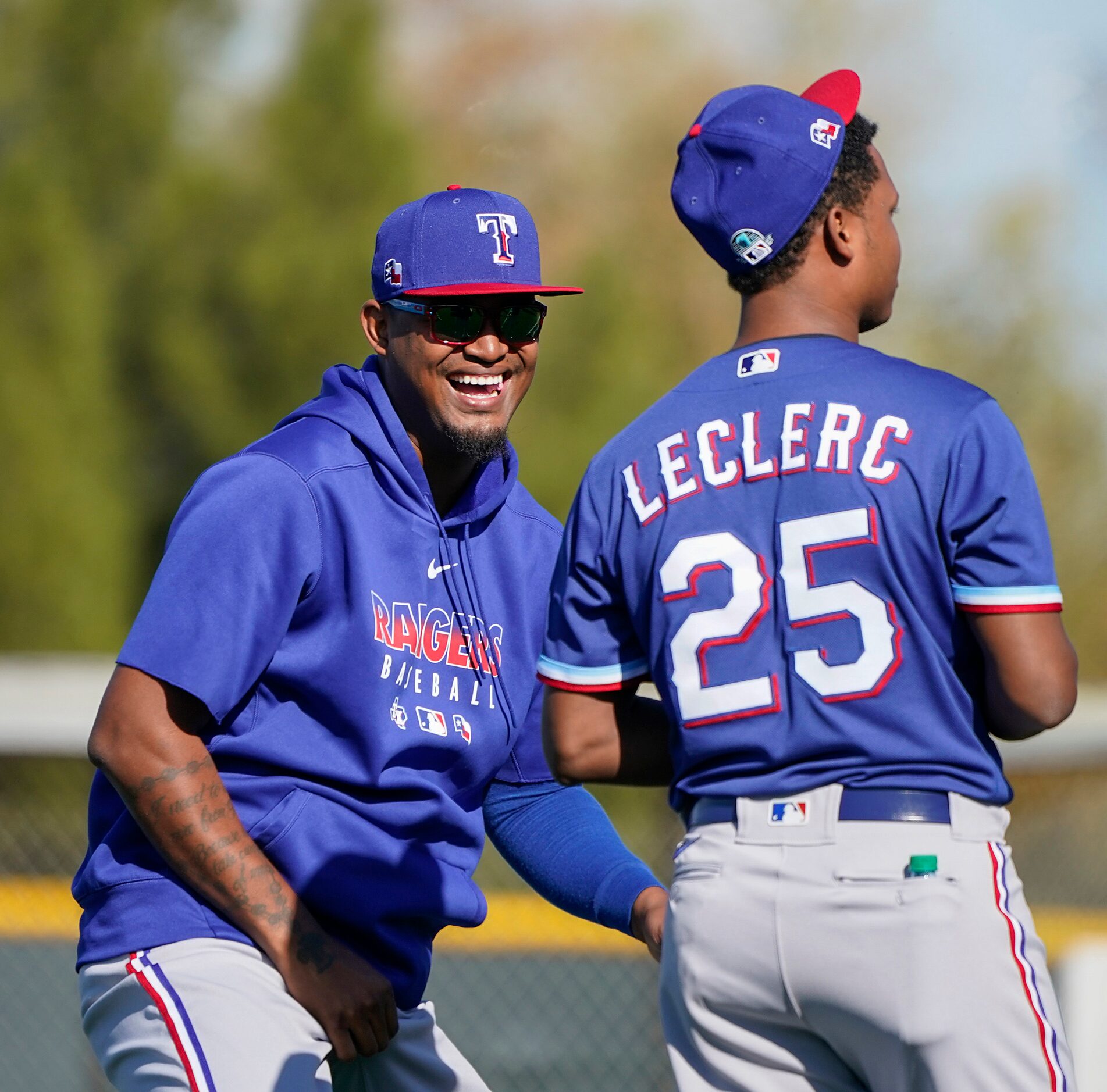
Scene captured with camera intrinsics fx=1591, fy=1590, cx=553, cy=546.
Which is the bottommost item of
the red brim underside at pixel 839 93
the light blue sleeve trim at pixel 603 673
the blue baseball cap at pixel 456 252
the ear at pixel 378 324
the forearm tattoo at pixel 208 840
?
the forearm tattoo at pixel 208 840

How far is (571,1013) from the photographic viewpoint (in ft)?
20.3

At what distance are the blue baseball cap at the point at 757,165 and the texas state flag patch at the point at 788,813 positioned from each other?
2.83 ft

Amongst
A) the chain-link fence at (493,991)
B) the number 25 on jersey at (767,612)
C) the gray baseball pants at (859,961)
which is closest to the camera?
the gray baseball pants at (859,961)

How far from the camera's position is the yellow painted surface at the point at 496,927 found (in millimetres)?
6129

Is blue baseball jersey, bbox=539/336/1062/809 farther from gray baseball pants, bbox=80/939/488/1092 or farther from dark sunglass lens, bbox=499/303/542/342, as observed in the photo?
dark sunglass lens, bbox=499/303/542/342

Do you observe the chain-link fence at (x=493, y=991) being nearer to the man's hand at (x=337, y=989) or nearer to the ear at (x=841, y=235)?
the man's hand at (x=337, y=989)

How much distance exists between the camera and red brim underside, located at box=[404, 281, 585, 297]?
11.3ft

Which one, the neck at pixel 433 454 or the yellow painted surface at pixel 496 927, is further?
the yellow painted surface at pixel 496 927

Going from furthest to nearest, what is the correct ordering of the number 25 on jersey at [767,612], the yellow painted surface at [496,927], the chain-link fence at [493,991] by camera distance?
the yellow painted surface at [496,927]
the chain-link fence at [493,991]
the number 25 on jersey at [767,612]

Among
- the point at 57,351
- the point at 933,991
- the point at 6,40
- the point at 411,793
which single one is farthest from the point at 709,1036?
the point at 6,40

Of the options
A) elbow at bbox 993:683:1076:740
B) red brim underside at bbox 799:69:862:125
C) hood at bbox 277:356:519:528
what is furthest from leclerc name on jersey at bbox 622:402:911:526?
hood at bbox 277:356:519:528

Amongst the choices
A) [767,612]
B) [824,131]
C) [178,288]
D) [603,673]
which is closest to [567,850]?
[603,673]

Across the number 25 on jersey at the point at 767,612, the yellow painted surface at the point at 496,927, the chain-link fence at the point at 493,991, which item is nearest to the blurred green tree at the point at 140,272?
the chain-link fence at the point at 493,991

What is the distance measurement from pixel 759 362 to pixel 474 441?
1083 millimetres
